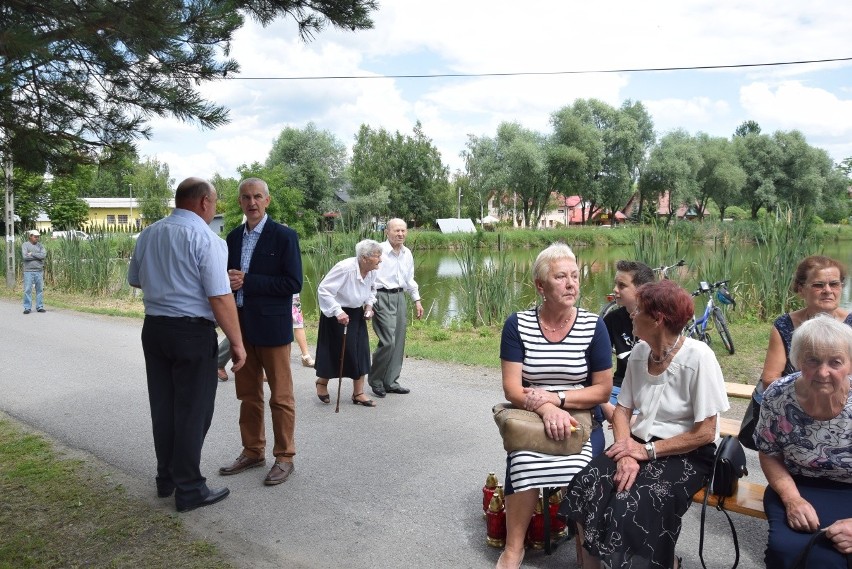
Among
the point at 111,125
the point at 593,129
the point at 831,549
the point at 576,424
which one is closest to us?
the point at 831,549

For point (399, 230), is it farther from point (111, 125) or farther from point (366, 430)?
point (111, 125)

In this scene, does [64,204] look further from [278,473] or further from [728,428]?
[728,428]

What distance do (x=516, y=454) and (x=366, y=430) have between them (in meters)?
2.62

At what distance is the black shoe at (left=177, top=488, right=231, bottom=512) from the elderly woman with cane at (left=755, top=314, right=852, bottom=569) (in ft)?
9.95

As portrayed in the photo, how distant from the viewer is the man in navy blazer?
4734mm

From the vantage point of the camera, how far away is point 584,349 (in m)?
3.72

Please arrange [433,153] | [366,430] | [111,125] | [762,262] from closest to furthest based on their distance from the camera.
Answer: [111,125]
[366,430]
[762,262]
[433,153]

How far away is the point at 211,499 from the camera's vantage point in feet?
14.2

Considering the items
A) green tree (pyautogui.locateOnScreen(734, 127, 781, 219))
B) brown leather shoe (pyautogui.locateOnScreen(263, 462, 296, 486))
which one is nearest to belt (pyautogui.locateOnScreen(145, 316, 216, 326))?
brown leather shoe (pyautogui.locateOnScreen(263, 462, 296, 486))

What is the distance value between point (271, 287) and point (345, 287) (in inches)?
85.0

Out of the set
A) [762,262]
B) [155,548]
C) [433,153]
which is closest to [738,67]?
[762,262]

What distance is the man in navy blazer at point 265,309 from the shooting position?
4.73m

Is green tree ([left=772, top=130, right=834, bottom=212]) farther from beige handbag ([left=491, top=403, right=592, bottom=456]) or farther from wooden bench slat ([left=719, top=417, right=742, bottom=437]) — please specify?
beige handbag ([left=491, top=403, right=592, bottom=456])

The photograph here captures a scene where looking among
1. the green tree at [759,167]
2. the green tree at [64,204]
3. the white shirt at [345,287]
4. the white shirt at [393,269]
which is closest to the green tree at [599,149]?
the green tree at [759,167]
